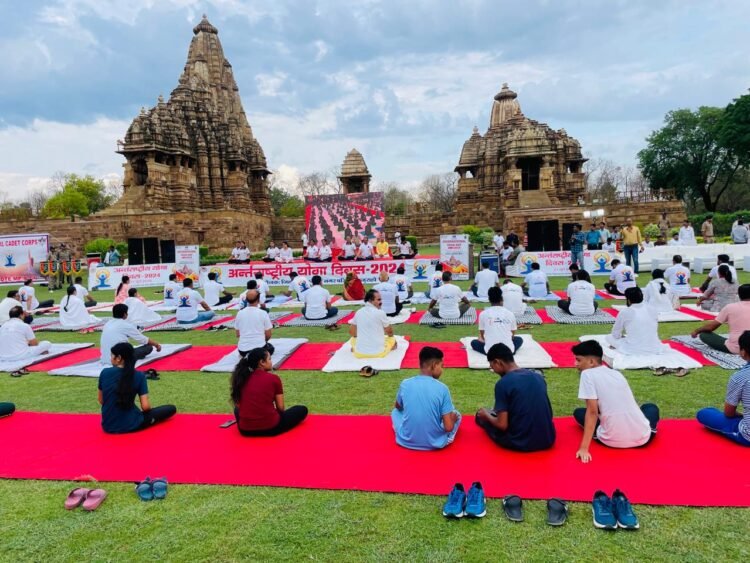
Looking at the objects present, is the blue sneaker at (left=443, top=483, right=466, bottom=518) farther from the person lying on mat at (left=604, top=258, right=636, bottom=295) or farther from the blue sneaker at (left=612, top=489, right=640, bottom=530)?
the person lying on mat at (left=604, top=258, right=636, bottom=295)

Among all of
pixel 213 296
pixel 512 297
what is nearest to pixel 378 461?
pixel 512 297

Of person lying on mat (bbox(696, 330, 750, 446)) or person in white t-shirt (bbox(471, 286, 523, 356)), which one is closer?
person lying on mat (bbox(696, 330, 750, 446))

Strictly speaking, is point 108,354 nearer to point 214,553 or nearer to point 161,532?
point 161,532

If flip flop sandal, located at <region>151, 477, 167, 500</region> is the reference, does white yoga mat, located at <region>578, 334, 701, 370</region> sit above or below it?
above

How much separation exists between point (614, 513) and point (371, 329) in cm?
483

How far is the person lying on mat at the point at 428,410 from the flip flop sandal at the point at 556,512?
119 centimetres

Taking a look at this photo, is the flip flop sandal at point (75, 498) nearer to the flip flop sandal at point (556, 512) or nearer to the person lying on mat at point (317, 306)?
the flip flop sandal at point (556, 512)

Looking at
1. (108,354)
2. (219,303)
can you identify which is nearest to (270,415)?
(108,354)

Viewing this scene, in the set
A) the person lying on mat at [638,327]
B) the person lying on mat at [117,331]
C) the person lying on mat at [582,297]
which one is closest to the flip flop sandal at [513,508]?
the person lying on mat at [638,327]

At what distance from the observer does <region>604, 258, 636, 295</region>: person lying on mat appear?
12.6 m

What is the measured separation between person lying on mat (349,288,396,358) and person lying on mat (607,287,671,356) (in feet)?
11.1

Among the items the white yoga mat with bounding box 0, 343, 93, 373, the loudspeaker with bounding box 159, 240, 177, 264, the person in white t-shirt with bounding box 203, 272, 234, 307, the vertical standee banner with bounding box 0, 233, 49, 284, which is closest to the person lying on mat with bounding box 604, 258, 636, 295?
the person in white t-shirt with bounding box 203, 272, 234, 307

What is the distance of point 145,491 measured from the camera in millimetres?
3959

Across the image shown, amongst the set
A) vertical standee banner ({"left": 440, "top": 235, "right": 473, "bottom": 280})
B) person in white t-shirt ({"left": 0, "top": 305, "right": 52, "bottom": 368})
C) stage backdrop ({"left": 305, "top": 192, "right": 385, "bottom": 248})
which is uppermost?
stage backdrop ({"left": 305, "top": 192, "right": 385, "bottom": 248})
